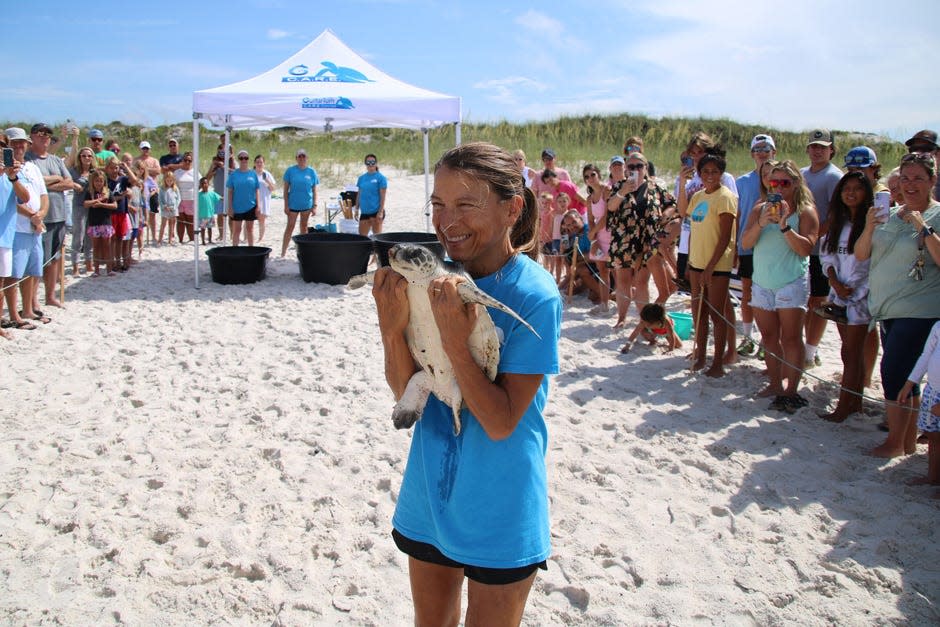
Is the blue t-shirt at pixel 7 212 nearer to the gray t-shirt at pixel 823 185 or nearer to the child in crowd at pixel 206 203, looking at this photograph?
the child in crowd at pixel 206 203

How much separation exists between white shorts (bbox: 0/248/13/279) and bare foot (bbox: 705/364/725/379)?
6600 millimetres

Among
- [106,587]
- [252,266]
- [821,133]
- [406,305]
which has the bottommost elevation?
[106,587]

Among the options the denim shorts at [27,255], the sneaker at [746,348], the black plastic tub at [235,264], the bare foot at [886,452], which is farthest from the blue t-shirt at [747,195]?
the denim shorts at [27,255]

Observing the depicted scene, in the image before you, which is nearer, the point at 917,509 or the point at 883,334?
the point at 917,509

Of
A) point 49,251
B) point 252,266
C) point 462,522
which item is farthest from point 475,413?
point 252,266

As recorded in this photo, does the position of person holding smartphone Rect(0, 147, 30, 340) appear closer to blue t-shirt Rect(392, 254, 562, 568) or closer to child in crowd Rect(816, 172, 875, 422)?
blue t-shirt Rect(392, 254, 562, 568)

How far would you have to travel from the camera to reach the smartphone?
4.24 metres

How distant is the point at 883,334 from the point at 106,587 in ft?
15.7

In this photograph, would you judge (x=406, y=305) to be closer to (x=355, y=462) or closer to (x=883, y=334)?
(x=355, y=462)

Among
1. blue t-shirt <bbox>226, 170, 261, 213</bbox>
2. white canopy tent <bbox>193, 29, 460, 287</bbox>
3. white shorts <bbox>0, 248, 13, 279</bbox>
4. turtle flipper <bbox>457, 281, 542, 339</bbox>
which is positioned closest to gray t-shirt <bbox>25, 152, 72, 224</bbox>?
white shorts <bbox>0, 248, 13, 279</bbox>

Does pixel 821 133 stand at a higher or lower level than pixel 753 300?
higher

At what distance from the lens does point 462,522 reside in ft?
4.89

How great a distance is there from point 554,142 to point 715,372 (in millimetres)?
22208

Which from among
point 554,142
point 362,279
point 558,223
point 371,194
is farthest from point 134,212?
point 554,142
